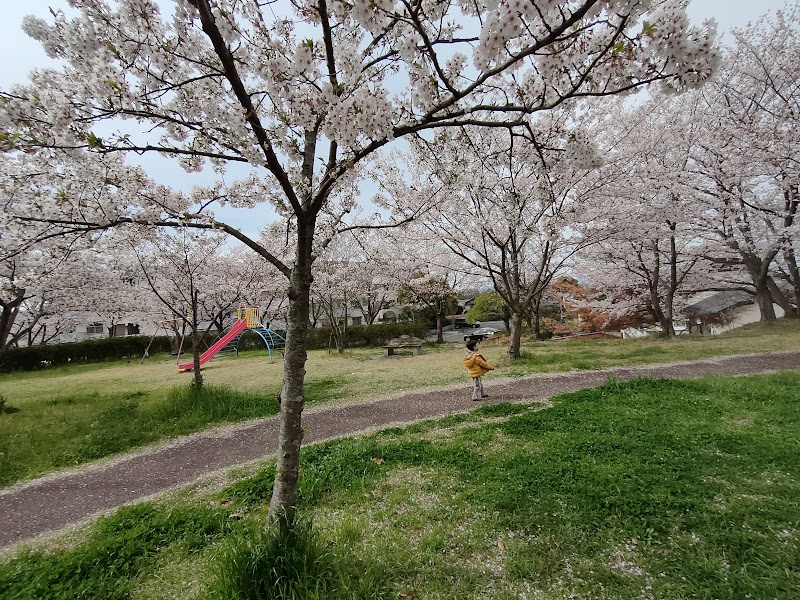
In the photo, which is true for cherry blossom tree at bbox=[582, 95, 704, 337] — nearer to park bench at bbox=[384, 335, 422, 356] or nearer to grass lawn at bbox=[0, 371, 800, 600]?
grass lawn at bbox=[0, 371, 800, 600]

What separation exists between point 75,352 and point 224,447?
22755mm

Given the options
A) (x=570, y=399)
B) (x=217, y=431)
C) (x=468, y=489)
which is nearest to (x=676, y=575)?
(x=468, y=489)

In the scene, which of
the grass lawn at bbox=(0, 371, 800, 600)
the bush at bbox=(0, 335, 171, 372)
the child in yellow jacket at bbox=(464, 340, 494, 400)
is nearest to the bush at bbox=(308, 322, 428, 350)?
the bush at bbox=(0, 335, 171, 372)

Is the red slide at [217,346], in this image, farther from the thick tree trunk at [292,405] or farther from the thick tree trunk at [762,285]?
the thick tree trunk at [762,285]

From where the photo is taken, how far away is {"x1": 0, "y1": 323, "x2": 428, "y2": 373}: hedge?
20.1m

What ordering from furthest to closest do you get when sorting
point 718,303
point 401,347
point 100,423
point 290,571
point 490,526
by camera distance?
1. point 718,303
2. point 401,347
3. point 100,423
4. point 490,526
5. point 290,571

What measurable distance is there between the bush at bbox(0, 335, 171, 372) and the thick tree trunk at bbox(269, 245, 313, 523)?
24.2 metres

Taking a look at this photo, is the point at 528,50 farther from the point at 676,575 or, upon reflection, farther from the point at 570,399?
the point at 570,399

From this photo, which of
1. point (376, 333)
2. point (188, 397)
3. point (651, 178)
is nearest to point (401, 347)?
point (376, 333)

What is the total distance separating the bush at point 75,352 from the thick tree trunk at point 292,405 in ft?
79.5

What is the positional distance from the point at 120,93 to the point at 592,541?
4648 millimetres

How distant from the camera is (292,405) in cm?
264

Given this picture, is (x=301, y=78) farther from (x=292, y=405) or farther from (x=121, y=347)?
(x=121, y=347)

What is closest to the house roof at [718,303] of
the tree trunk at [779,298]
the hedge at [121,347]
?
the tree trunk at [779,298]
